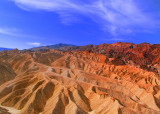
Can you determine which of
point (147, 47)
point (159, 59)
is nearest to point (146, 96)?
point (159, 59)

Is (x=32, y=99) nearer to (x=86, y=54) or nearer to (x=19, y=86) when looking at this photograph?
(x=19, y=86)

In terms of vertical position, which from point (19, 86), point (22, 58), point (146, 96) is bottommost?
point (146, 96)

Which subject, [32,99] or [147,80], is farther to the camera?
[147,80]

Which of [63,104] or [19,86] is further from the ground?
[19,86]

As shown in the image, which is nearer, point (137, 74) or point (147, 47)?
point (137, 74)

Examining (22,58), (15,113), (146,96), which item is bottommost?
(146,96)

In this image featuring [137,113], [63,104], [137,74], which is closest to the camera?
[137,113]

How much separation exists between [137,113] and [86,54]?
4633 inches

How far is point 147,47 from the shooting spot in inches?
6634

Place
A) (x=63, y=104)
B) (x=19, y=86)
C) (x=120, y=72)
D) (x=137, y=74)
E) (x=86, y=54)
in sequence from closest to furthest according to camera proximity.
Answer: (x=63, y=104) → (x=19, y=86) → (x=137, y=74) → (x=120, y=72) → (x=86, y=54)

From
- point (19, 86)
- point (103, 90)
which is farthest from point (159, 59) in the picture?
point (19, 86)

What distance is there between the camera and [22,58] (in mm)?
102812

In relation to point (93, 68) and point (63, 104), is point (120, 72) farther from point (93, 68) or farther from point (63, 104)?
point (63, 104)

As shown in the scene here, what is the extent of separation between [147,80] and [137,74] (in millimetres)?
10677
